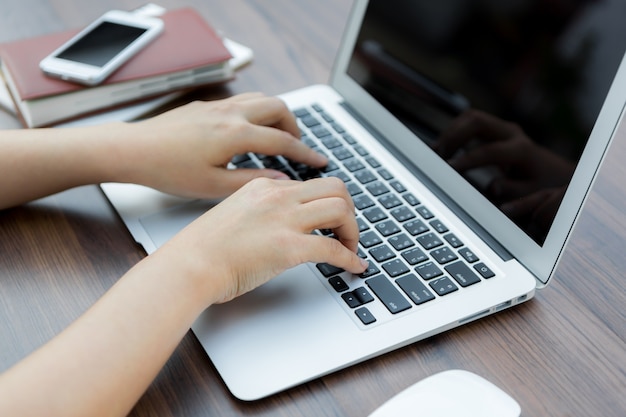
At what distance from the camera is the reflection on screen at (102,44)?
3.00 feet

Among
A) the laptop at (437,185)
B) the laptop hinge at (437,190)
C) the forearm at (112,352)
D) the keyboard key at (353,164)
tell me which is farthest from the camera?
the keyboard key at (353,164)

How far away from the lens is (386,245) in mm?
731

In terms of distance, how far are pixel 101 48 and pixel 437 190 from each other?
49 cm

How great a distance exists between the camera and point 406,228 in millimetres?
754

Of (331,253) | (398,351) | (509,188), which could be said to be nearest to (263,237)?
(331,253)

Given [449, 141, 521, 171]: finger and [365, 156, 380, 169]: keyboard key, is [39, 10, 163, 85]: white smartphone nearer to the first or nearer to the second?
[365, 156, 380, 169]: keyboard key

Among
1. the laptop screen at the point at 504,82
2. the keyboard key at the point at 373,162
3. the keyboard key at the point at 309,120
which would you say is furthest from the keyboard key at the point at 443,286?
the keyboard key at the point at 309,120

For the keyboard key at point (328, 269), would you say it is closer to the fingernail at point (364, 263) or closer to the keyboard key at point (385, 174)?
the fingernail at point (364, 263)

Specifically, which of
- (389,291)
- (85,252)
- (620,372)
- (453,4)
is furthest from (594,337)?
(85,252)

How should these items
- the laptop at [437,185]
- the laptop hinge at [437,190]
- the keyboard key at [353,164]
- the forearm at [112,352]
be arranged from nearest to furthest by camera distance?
1. the forearm at [112,352]
2. the laptop at [437,185]
3. the laptop hinge at [437,190]
4. the keyboard key at [353,164]

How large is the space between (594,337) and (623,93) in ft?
0.80

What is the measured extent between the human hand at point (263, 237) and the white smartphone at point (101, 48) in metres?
0.32

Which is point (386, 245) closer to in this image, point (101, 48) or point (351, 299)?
point (351, 299)

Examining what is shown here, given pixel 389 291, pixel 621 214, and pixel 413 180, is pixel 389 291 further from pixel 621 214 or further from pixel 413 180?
pixel 621 214
